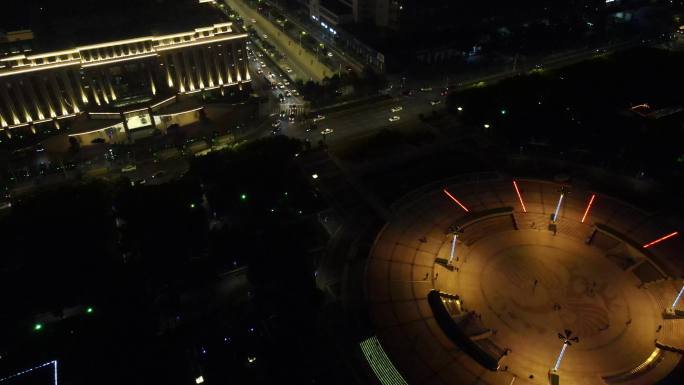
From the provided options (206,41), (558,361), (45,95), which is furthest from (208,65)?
(558,361)

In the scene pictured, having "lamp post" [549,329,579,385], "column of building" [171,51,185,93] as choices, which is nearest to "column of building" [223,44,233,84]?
"column of building" [171,51,185,93]

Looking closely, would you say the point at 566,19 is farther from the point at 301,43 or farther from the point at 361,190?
the point at 361,190

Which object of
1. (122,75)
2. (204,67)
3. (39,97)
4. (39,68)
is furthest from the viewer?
(204,67)

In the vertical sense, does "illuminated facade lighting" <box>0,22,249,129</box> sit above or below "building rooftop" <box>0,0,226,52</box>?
below

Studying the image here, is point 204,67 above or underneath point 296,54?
above

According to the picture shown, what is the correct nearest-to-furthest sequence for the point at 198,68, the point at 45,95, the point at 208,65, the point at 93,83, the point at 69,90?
the point at 45,95 → the point at 69,90 → the point at 93,83 → the point at 198,68 → the point at 208,65

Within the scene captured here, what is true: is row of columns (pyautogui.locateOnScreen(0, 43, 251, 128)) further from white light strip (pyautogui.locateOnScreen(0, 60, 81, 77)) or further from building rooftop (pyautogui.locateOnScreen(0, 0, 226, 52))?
building rooftop (pyautogui.locateOnScreen(0, 0, 226, 52))

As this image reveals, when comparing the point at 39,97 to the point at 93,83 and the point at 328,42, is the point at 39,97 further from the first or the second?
the point at 328,42

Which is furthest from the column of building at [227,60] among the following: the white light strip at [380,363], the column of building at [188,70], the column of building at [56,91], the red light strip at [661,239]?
the red light strip at [661,239]
